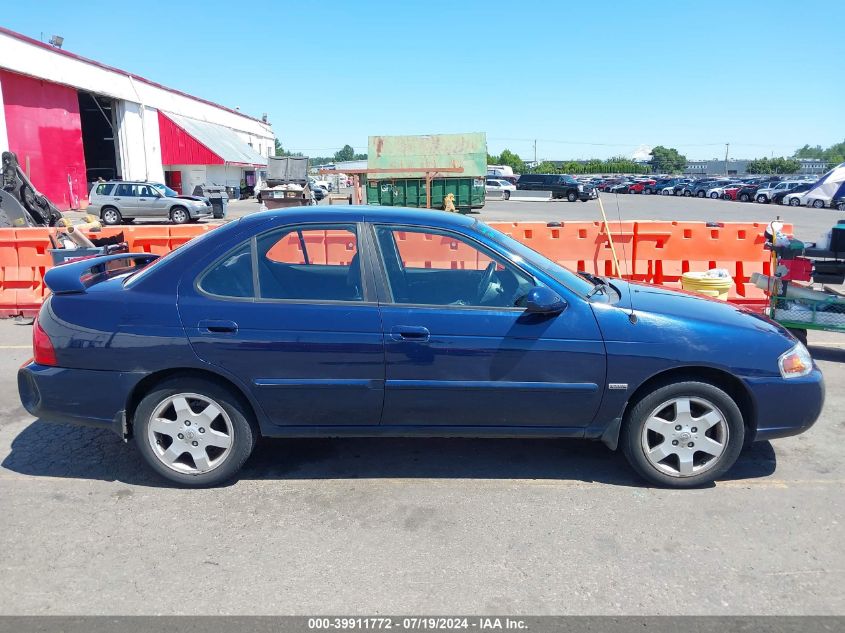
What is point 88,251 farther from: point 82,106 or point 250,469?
point 82,106

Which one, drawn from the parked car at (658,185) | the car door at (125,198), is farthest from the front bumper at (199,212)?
the parked car at (658,185)

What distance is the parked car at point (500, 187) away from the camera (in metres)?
48.2

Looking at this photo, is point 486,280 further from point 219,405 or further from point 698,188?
point 698,188

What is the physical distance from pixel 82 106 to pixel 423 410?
4042 centimetres

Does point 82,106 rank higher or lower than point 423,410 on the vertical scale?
higher

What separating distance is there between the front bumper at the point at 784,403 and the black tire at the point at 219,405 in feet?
9.61

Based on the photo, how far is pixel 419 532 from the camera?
3496mm

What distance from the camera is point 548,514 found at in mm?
3686

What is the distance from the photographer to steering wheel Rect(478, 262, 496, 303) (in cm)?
398

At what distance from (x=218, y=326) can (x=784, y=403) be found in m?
3.30

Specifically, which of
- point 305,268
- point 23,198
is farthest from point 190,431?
point 23,198

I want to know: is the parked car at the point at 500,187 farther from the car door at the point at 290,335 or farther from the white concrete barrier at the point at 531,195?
the car door at the point at 290,335

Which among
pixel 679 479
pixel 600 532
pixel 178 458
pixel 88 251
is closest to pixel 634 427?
pixel 679 479
